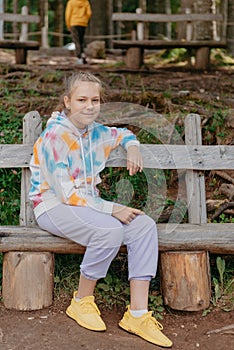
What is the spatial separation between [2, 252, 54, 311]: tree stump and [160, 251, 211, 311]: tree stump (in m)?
0.78

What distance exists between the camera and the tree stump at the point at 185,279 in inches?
167

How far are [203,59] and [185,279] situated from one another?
8023 millimetres

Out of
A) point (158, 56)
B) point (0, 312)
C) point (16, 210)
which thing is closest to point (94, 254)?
point (0, 312)

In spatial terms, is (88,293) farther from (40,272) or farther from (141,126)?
(141,126)

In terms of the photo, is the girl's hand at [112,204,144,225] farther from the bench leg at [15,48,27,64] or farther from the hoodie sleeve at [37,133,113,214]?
the bench leg at [15,48,27,64]

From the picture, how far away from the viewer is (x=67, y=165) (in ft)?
13.2

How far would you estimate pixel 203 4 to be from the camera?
12.6 meters

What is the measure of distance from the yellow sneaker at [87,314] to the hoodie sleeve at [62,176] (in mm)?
594

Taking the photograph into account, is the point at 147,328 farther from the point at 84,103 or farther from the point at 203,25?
the point at 203,25

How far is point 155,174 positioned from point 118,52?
12.9 metres

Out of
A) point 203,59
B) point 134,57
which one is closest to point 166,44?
point 134,57

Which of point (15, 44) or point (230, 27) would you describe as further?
point (230, 27)

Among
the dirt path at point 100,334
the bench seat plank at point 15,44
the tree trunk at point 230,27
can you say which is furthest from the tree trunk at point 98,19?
the dirt path at point 100,334

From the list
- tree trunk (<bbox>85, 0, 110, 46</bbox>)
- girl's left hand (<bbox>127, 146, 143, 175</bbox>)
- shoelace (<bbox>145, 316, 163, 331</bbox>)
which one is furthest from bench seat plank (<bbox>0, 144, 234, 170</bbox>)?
tree trunk (<bbox>85, 0, 110, 46</bbox>)
